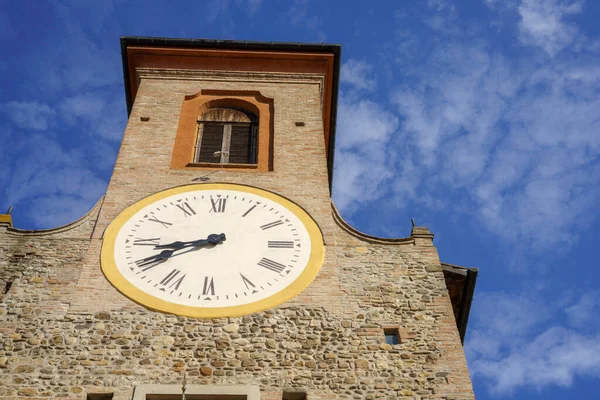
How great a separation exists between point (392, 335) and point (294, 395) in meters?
1.75

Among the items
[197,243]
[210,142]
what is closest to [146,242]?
[197,243]

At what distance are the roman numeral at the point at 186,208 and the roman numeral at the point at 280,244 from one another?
4.79 ft

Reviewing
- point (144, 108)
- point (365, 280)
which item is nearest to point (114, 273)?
point (365, 280)

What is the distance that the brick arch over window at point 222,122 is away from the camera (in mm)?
15102

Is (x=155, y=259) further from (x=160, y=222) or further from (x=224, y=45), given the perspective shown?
(x=224, y=45)

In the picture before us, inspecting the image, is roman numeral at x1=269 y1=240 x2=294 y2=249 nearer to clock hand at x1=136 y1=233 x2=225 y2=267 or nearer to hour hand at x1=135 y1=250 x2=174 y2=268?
clock hand at x1=136 y1=233 x2=225 y2=267

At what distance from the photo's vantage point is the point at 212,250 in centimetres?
1233

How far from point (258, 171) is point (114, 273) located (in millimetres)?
3739

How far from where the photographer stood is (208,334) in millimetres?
10680

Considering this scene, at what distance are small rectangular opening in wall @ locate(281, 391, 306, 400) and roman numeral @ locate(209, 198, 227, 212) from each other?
4.20 meters

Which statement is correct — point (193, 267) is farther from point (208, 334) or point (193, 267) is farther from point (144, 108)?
point (144, 108)

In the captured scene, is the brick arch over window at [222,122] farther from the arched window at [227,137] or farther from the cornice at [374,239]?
the cornice at [374,239]

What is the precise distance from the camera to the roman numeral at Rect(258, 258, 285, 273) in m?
12.0

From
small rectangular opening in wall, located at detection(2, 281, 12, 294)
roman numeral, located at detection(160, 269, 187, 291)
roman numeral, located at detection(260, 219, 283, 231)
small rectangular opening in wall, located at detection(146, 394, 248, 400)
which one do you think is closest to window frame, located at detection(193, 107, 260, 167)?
roman numeral, located at detection(260, 219, 283, 231)
